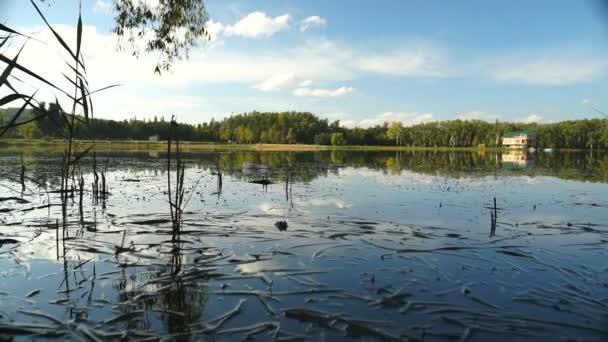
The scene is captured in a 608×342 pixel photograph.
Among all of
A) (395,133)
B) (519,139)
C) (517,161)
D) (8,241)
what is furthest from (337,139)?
(8,241)

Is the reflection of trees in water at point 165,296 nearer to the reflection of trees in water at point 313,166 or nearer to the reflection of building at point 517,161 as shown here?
the reflection of trees in water at point 313,166

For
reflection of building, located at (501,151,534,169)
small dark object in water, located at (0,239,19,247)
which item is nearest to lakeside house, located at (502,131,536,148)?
reflection of building, located at (501,151,534,169)

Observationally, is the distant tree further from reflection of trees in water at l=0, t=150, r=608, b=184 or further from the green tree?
reflection of trees in water at l=0, t=150, r=608, b=184

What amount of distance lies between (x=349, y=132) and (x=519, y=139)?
71.1 m

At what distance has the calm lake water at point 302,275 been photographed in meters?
4.43

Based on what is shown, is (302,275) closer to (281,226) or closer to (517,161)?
(281,226)

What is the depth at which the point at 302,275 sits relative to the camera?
6.14 meters

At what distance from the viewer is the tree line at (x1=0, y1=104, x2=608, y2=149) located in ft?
482

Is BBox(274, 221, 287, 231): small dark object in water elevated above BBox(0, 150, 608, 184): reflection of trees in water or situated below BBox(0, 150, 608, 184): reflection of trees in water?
below

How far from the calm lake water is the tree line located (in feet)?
460

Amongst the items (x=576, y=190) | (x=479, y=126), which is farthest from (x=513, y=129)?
(x=576, y=190)

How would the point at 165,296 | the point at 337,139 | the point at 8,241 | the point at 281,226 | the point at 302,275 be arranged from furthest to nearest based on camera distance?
the point at 337,139 → the point at 281,226 → the point at 8,241 → the point at 302,275 → the point at 165,296

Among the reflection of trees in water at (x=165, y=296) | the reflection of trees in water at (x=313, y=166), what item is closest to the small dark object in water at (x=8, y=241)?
the reflection of trees in water at (x=165, y=296)

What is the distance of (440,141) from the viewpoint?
17312 cm
